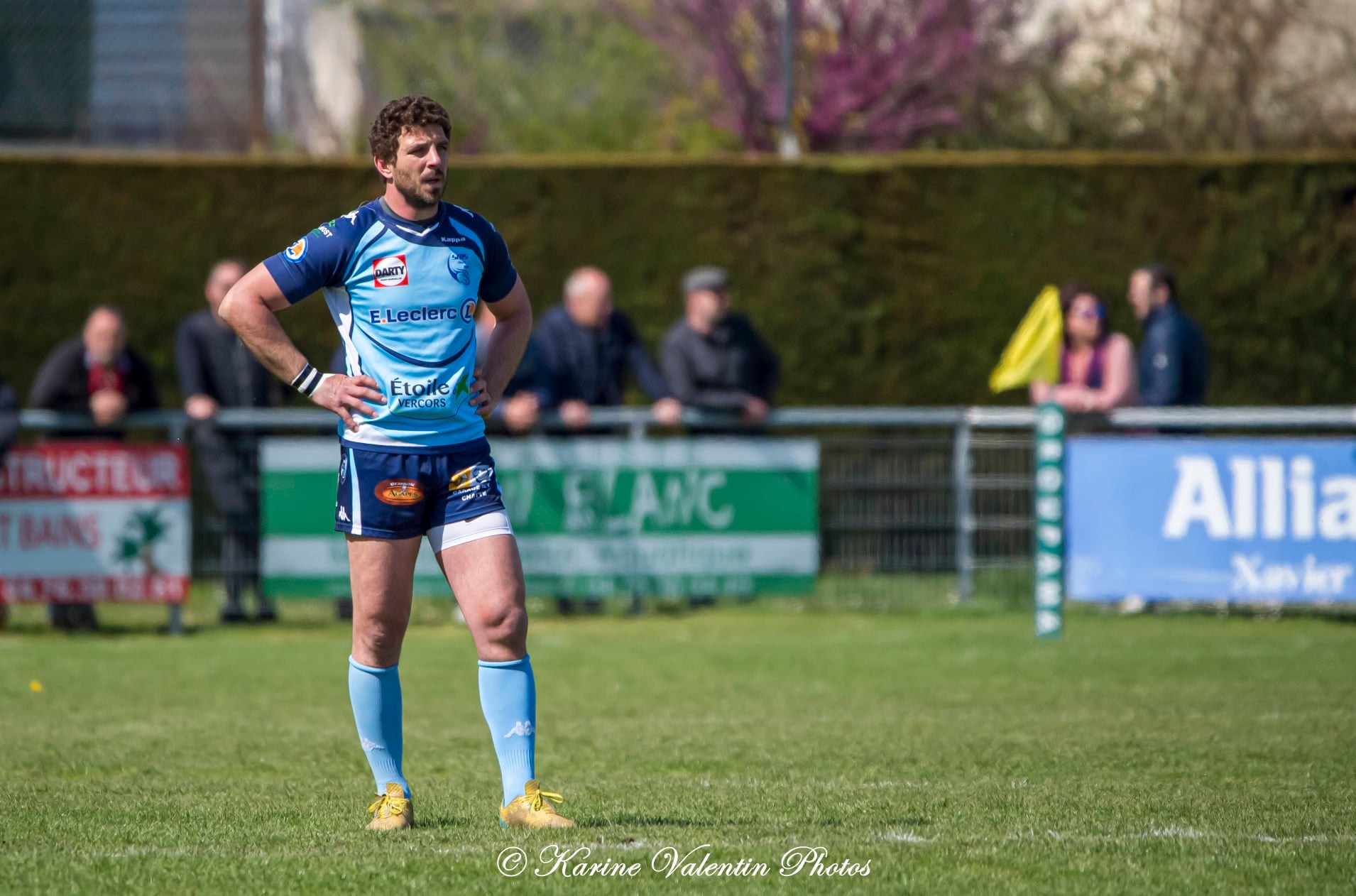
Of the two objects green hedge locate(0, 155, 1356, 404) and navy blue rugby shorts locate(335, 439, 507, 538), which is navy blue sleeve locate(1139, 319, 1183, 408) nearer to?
green hedge locate(0, 155, 1356, 404)

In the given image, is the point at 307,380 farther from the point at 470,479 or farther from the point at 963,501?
the point at 963,501

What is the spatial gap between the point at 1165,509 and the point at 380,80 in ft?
44.5

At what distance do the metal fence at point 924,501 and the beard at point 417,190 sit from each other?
23.7ft

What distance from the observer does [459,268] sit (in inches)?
232

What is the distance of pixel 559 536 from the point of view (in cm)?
1285

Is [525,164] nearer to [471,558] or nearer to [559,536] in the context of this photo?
[559,536]

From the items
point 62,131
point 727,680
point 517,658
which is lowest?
point 727,680

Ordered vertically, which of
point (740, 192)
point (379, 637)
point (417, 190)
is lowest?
point (379, 637)

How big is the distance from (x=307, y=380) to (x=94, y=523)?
23.1 ft

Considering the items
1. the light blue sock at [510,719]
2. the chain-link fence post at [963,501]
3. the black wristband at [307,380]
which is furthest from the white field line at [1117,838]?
the chain-link fence post at [963,501]

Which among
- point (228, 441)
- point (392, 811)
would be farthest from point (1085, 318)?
point (392, 811)

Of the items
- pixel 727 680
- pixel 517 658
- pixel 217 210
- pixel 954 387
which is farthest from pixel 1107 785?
pixel 217 210

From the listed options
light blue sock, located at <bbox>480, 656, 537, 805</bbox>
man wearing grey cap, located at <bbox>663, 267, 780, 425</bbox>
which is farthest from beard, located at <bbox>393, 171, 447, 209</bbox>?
man wearing grey cap, located at <bbox>663, 267, 780, 425</bbox>

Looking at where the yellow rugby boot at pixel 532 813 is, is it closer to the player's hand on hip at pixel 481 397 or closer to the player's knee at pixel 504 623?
the player's knee at pixel 504 623
